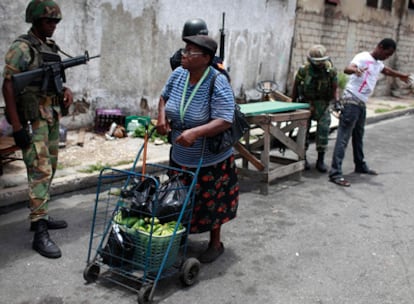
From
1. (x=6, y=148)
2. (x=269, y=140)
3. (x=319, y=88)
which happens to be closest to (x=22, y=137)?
(x=6, y=148)

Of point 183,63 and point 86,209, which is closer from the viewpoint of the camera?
point 183,63

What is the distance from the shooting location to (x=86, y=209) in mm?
4973

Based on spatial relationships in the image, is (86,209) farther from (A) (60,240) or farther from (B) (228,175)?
(B) (228,175)

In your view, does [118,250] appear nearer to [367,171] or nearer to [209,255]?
[209,255]

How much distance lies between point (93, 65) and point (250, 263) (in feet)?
16.0

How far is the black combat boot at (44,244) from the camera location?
3813mm

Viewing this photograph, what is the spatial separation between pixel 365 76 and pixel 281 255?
3.07 metres

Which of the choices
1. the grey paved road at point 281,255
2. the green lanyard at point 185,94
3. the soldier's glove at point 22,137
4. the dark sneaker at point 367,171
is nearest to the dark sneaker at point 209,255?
the grey paved road at point 281,255

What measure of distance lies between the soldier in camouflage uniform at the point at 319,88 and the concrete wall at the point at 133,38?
2.88 metres

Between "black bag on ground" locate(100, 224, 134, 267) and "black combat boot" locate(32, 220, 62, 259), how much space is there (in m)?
0.67

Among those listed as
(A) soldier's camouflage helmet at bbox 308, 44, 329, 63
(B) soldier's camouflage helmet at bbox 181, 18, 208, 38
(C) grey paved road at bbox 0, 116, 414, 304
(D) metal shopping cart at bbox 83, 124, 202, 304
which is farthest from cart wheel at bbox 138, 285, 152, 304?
(A) soldier's camouflage helmet at bbox 308, 44, 329, 63

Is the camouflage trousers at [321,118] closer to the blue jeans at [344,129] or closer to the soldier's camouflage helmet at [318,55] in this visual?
the blue jeans at [344,129]

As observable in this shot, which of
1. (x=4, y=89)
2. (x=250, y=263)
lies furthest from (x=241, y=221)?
(x=4, y=89)

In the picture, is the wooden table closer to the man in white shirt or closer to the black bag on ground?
the man in white shirt
